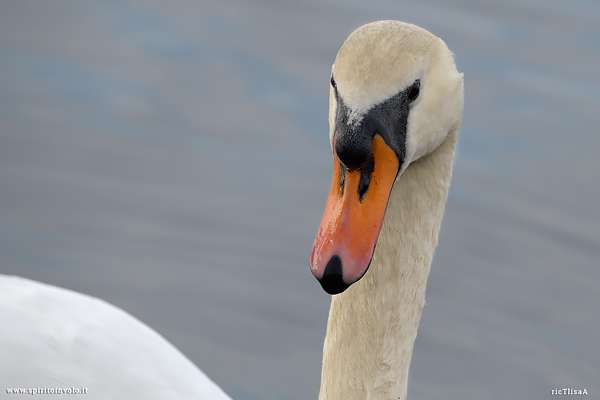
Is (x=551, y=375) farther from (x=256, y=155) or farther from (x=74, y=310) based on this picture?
(x=74, y=310)

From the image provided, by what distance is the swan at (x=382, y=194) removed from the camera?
2250 mm

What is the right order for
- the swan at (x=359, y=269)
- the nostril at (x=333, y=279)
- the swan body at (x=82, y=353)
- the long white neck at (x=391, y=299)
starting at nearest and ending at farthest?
the nostril at (x=333, y=279) < the swan at (x=359, y=269) < the long white neck at (x=391, y=299) < the swan body at (x=82, y=353)

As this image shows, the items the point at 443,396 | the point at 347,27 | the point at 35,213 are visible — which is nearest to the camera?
the point at 443,396

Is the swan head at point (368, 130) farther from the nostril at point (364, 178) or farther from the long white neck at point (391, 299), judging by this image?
the long white neck at point (391, 299)

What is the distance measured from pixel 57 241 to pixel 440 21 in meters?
3.76

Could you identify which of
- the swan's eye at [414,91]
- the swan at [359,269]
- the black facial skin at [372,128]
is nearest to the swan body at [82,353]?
the swan at [359,269]

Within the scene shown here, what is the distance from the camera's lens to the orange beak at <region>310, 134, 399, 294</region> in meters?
2.18

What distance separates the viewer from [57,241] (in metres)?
5.27

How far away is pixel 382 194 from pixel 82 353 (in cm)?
155

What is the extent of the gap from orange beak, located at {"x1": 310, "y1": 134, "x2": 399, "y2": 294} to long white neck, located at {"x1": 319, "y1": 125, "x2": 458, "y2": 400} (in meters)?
0.36

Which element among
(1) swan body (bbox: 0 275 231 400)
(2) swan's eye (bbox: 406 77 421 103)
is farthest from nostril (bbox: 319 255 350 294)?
(1) swan body (bbox: 0 275 231 400)

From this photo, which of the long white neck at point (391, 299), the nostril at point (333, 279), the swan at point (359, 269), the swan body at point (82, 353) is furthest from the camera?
the swan body at point (82, 353)

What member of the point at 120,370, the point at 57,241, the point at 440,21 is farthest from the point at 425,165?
the point at 440,21

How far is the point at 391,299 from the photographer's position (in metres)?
2.77
